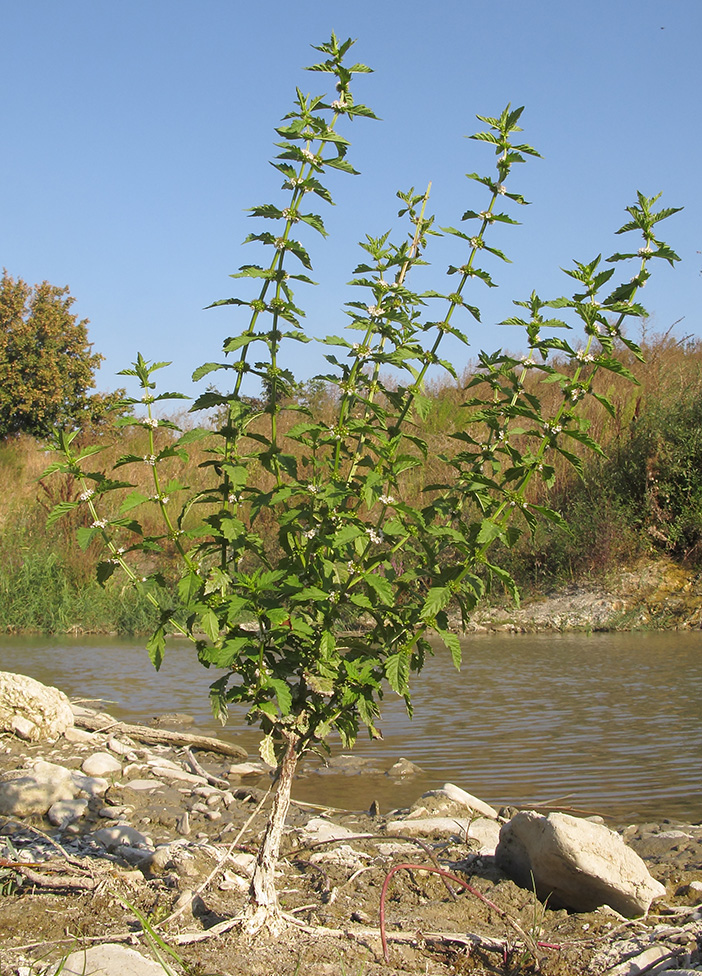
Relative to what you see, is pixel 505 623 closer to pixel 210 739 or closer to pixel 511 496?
pixel 210 739

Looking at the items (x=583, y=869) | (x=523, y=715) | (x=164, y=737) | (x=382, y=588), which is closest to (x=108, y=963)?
(x=382, y=588)

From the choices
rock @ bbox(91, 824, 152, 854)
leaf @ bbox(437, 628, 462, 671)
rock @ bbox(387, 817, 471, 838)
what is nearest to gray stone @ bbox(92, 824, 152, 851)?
rock @ bbox(91, 824, 152, 854)

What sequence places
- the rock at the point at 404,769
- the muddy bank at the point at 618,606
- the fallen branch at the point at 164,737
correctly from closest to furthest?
1. the rock at the point at 404,769
2. the fallen branch at the point at 164,737
3. the muddy bank at the point at 618,606

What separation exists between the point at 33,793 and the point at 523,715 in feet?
14.2

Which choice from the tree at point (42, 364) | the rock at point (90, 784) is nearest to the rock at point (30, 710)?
the rock at point (90, 784)

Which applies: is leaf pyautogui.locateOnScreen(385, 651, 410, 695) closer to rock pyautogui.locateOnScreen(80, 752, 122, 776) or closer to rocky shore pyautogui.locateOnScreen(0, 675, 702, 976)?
rocky shore pyautogui.locateOnScreen(0, 675, 702, 976)

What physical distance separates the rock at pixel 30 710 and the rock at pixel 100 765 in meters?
0.72

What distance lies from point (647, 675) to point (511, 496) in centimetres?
680

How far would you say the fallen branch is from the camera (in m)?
6.63

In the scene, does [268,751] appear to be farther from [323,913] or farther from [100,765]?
[100,765]

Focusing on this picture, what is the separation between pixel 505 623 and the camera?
12.8 meters

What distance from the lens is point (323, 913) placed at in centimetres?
314

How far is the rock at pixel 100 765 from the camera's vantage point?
549cm

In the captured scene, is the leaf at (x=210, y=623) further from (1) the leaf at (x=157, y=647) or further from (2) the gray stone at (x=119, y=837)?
(2) the gray stone at (x=119, y=837)
